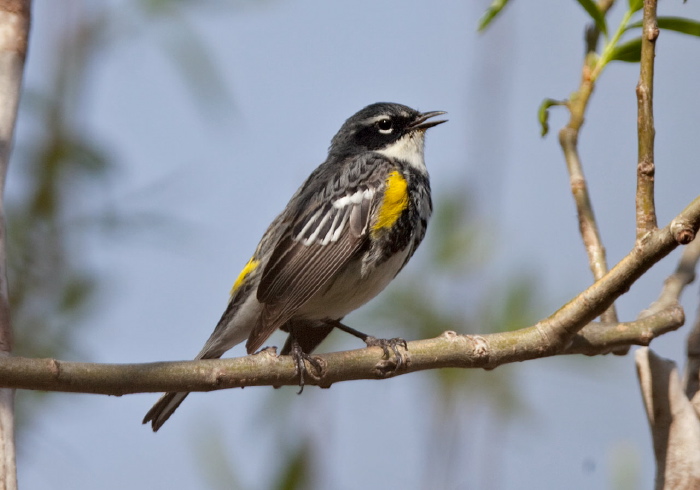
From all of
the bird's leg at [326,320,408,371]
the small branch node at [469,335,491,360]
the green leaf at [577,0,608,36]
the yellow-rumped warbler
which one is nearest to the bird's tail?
the yellow-rumped warbler

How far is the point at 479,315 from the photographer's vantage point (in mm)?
2938

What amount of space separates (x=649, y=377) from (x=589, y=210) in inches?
34.5

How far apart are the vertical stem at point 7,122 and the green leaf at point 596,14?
224cm

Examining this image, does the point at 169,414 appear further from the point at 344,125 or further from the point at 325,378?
the point at 344,125

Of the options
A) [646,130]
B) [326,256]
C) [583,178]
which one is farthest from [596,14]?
[326,256]

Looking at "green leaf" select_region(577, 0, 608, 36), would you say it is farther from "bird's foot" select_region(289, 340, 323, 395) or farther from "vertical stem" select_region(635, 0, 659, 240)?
"bird's foot" select_region(289, 340, 323, 395)

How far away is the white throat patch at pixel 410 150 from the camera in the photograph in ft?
16.6

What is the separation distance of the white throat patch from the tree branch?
2179mm

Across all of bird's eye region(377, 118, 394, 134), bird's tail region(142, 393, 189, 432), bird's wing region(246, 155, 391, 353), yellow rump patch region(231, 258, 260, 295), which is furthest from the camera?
bird's eye region(377, 118, 394, 134)

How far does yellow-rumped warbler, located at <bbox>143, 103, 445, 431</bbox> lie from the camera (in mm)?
4191

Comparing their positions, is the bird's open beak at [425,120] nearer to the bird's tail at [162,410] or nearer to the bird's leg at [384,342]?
the bird's leg at [384,342]

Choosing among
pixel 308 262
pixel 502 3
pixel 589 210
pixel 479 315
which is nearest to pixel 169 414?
pixel 308 262

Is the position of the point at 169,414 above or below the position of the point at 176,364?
below

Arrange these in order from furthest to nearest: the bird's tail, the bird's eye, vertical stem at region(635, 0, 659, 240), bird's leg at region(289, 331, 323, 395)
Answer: the bird's eye, the bird's tail, bird's leg at region(289, 331, 323, 395), vertical stem at region(635, 0, 659, 240)
